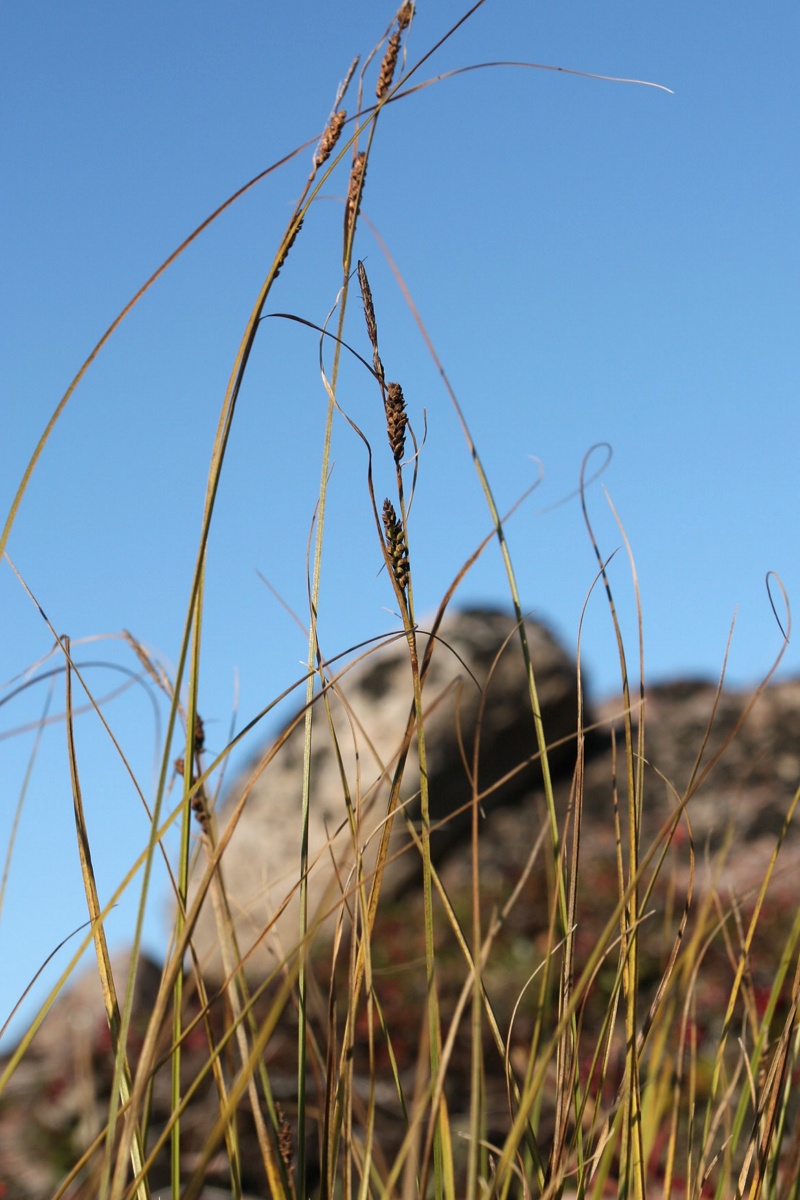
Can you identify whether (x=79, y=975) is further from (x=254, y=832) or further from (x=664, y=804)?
(x=664, y=804)

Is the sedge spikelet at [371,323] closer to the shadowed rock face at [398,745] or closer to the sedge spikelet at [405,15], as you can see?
the sedge spikelet at [405,15]

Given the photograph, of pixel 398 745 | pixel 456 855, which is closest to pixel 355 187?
pixel 398 745

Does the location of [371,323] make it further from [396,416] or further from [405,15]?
[405,15]

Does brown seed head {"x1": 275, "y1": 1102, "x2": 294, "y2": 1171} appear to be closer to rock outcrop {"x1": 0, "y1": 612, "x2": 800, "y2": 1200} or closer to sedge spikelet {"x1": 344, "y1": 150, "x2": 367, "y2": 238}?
sedge spikelet {"x1": 344, "y1": 150, "x2": 367, "y2": 238}

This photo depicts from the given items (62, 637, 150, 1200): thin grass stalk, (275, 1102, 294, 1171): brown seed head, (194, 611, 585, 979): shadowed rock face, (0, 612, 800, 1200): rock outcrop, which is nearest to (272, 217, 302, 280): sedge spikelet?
(62, 637, 150, 1200): thin grass stalk

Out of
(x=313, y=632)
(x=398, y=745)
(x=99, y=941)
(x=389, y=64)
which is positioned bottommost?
(x=99, y=941)

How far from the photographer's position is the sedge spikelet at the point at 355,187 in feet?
3.74

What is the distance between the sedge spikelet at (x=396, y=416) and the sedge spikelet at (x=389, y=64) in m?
0.38

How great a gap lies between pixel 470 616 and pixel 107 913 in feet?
28.6

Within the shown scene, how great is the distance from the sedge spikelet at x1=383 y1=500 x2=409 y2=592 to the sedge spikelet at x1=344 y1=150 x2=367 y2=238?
363mm

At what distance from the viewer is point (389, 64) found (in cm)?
113

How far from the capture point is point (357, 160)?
45.9 inches

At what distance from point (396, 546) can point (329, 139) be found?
452 mm

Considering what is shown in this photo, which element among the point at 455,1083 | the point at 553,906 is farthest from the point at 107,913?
the point at 455,1083
